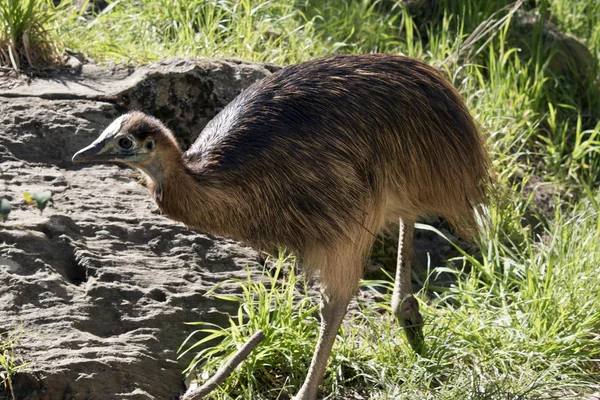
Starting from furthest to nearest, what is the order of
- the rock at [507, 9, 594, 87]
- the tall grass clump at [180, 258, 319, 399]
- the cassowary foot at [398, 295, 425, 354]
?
the rock at [507, 9, 594, 87], the cassowary foot at [398, 295, 425, 354], the tall grass clump at [180, 258, 319, 399]

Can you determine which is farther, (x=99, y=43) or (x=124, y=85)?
(x=99, y=43)

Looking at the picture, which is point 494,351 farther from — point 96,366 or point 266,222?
point 96,366

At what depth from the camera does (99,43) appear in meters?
5.82

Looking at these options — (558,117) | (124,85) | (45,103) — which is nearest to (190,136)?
(124,85)

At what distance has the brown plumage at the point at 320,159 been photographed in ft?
12.2

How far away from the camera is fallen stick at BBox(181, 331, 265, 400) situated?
3900 millimetres

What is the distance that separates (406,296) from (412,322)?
13 centimetres

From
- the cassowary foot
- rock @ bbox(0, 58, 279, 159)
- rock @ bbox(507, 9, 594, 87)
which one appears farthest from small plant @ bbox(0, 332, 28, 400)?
rock @ bbox(507, 9, 594, 87)

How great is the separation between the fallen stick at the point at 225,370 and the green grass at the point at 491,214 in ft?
0.58

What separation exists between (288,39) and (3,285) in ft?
9.33

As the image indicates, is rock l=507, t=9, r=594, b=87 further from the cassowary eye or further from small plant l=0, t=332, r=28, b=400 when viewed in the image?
A: small plant l=0, t=332, r=28, b=400

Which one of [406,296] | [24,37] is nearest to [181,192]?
[406,296]

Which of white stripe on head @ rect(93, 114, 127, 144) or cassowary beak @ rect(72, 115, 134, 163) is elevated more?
white stripe on head @ rect(93, 114, 127, 144)

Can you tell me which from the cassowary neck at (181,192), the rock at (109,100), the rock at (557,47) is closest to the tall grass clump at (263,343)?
the cassowary neck at (181,192)
